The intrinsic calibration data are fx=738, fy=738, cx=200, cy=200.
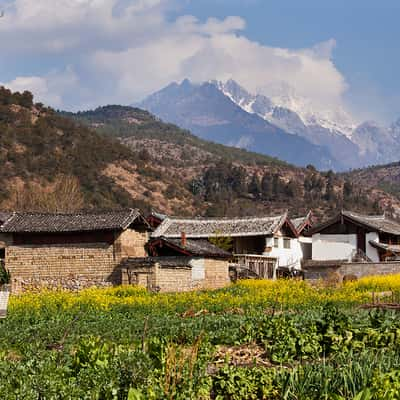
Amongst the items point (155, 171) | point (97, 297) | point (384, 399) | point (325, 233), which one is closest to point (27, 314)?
point (97, 297)

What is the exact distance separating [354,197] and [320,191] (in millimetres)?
5044

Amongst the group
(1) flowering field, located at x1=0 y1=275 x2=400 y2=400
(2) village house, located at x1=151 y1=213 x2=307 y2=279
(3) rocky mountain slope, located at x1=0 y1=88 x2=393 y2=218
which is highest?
(3) rocky mountain slope, located at x1=0 y1=88 x2=393 y2=218

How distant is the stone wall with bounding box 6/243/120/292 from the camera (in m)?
38.9

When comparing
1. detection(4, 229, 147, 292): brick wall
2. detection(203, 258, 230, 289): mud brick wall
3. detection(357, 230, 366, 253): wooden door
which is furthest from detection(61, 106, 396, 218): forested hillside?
detection(4, 229, 147, 292): brick wall

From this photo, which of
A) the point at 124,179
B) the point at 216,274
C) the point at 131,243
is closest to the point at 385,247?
the point at 216,274

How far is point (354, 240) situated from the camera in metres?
52.2

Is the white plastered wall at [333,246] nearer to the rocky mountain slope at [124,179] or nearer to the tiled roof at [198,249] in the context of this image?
the tiled roof at [198,249]

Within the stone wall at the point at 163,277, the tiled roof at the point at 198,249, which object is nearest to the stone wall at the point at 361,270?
the tiled roof at the point at 198,249

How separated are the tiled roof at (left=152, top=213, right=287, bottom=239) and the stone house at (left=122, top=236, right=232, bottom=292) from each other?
6.81 metres

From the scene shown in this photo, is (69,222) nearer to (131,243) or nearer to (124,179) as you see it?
(131,243)

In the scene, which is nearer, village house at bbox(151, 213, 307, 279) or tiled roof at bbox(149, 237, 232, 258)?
tiled roof at bbox(149, 237, 232, 258)

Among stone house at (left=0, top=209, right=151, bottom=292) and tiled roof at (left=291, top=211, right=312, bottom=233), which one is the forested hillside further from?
stone house at (left=0, top=209, right=151, bottom=292)

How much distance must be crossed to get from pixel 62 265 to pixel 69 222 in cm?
239

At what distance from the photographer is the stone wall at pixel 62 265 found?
128 ft
